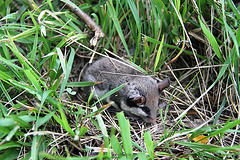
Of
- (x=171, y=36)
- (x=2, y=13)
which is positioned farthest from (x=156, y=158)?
(x=2, y=13)

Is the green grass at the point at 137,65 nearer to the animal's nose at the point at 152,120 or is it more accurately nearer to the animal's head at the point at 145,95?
the animal's nose at the point at 152,120

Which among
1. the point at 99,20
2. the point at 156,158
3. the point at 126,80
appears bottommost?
the point at 156,158

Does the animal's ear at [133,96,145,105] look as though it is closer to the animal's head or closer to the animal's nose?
the animal's head

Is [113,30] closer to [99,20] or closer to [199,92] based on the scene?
[99,20]

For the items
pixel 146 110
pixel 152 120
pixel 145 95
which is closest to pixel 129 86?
pixel 145 95

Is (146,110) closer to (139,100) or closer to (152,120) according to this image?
(152,120)

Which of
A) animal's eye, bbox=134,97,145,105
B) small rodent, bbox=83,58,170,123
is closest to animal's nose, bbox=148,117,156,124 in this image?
small rodent, bbox=83,58,170,123

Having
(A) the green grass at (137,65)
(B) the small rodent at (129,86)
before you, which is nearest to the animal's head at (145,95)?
(B) the small rodent at (129,86)
